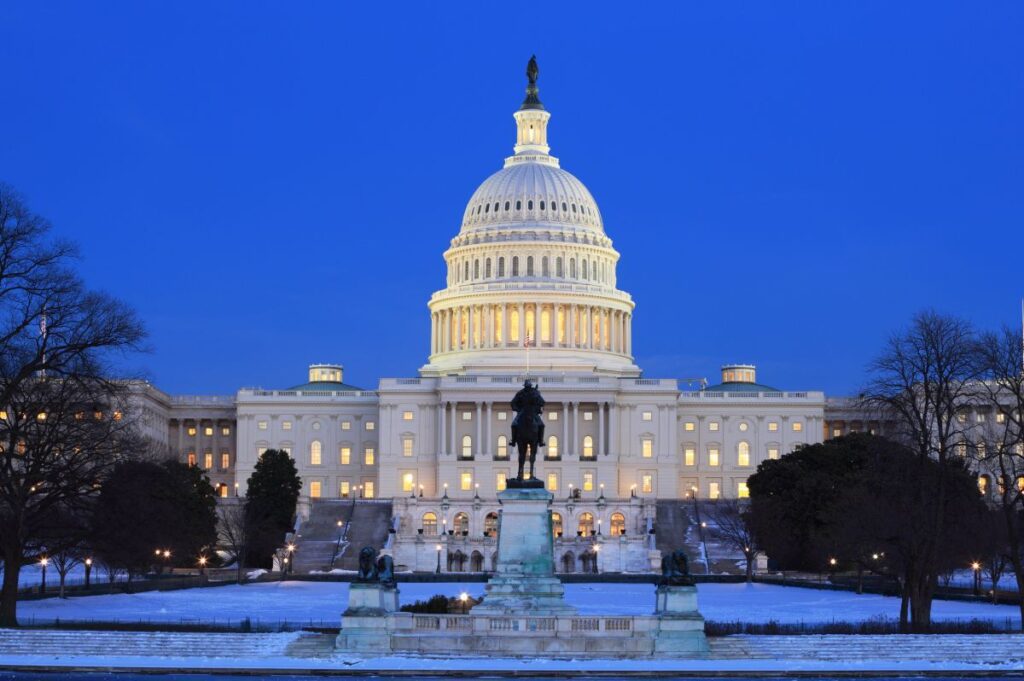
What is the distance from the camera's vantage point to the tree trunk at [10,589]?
70625 millimetres

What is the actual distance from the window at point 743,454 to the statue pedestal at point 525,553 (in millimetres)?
119967

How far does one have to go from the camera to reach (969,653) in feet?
209

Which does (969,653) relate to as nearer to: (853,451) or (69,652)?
(69,652)

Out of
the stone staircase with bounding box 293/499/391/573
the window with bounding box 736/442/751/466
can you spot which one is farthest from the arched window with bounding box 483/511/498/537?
the window with bounding box 736/442/751/466

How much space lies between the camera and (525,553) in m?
65.2

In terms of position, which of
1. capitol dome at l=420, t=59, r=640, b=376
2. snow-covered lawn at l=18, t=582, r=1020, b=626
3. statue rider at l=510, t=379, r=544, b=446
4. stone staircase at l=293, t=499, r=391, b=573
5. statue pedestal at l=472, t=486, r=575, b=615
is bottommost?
snow-covered lawn at l=18, t=582, r=1020, b=626

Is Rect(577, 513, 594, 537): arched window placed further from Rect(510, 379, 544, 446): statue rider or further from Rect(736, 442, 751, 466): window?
Rect(510, 379, 544, 446): statue rider

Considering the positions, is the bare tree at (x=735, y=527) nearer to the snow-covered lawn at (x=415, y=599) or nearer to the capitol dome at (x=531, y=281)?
the snow-covered lawn at (x=415, y=599)

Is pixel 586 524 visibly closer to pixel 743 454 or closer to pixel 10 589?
pixel 743 454

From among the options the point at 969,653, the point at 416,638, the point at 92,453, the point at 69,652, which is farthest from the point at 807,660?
the point at 92,453

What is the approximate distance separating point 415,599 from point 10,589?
68.9 feet

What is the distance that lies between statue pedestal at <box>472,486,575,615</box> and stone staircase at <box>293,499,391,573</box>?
6735 centimetres

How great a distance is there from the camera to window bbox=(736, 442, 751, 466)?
184 meters

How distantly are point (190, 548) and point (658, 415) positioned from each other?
216 feet
